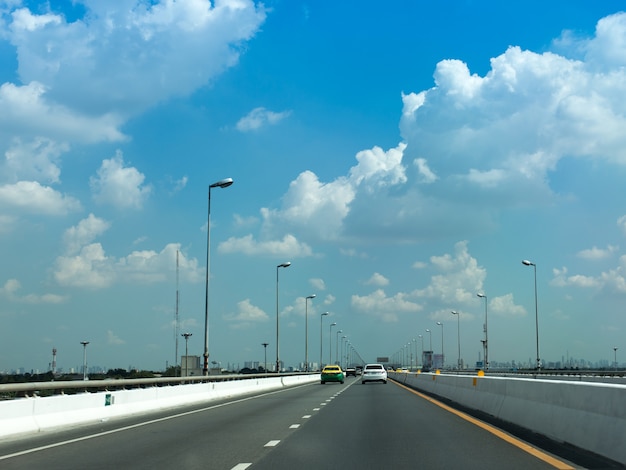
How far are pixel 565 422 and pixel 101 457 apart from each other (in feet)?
25.2

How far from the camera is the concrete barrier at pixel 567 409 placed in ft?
36.4

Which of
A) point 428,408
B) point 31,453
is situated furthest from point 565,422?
point 428,408

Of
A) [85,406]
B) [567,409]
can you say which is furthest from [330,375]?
[567,409]

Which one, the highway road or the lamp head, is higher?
the lamp head

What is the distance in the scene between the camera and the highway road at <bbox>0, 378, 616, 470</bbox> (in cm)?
1159

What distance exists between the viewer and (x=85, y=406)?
20438 mm

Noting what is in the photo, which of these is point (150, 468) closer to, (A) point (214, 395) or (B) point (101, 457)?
(B) point (101, 457)

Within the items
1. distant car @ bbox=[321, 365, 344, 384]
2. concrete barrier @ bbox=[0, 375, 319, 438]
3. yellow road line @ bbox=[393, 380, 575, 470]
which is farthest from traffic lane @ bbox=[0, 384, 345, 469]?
distant car @ bbox=[321, 365, 344, 384]

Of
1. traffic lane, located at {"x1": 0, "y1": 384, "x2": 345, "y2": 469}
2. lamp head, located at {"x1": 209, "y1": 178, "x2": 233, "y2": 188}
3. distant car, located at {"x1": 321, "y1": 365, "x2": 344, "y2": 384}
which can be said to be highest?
lamp head, located at {"x1": 209, "y1": 178, "x2": 233, "y2": 188}

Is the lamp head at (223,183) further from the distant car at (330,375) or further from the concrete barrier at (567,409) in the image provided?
the distant car at (330,375)

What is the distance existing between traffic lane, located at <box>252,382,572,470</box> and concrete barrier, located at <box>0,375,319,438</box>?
222 inches

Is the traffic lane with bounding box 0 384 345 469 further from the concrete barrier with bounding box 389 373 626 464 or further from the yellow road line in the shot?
the concrete barrier with bounding box 389 373 626 464

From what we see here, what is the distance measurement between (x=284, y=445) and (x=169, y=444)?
2.20 m

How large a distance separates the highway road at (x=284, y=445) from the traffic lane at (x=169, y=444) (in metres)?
0.01
